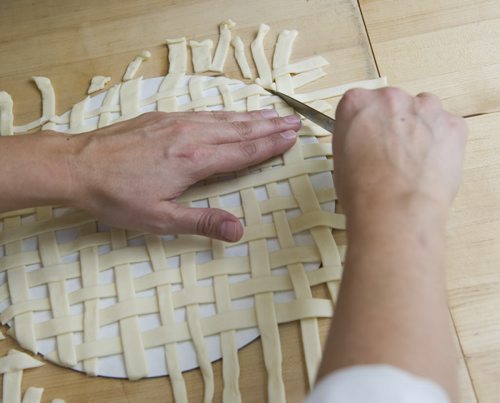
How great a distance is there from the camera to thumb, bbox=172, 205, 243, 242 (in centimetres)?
72

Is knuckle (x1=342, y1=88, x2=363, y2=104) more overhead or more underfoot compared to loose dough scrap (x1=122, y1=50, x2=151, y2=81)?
more underfoot

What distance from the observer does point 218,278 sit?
2.41ft

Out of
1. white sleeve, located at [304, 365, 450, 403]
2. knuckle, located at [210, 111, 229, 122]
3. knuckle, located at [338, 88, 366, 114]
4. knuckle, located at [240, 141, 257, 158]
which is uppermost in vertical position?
knuckle, located at [338, 88, 366, 114]

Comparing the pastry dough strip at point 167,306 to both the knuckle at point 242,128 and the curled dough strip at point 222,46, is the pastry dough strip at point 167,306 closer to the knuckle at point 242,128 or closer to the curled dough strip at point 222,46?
the knuckle at point 242,128

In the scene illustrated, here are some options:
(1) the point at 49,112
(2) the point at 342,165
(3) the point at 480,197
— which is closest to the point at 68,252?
(1) the point at 49,112

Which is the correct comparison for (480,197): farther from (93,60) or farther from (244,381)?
(93,60)

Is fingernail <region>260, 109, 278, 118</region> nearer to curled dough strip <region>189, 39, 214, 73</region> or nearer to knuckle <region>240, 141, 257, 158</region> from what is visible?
knuckle <region>240, 141, 257, 158</region>

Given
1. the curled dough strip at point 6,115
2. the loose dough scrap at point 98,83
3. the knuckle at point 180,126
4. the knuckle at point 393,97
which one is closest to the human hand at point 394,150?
the knuckle at point 393,97

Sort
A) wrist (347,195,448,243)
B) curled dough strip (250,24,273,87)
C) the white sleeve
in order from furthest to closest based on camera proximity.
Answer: curled dough strip (250,24,273,87), wrist (347,195,448,243), the white sleeve

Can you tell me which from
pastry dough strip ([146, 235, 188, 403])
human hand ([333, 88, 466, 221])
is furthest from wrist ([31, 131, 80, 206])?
human hand ([333, 88, 466, 221])

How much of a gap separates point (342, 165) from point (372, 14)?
16.5 inches

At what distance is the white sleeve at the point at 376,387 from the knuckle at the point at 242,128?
0.42 meters

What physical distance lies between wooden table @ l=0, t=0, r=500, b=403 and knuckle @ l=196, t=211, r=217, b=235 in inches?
5.9

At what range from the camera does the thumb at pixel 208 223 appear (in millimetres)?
724
